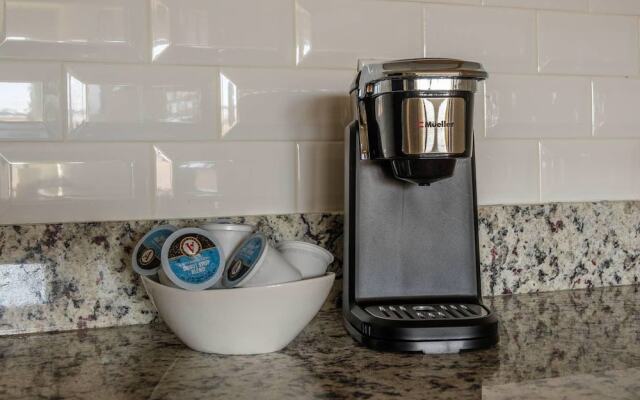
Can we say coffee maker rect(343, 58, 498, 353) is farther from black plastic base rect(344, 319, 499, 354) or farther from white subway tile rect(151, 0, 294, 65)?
white subway tile rect(151, 0, 294, 65)

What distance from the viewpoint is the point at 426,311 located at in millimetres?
831

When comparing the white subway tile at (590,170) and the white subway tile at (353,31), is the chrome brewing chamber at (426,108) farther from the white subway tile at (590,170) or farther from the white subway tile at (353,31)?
the white subway tile at (590,170)

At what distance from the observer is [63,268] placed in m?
0.92

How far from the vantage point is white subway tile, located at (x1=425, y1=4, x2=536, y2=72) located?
1.08m

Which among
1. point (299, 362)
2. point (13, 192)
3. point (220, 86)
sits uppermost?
point (220, 86)

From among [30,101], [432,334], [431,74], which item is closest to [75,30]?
[30,101]

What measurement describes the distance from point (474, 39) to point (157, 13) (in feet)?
1.60

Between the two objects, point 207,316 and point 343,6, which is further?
point 343,6

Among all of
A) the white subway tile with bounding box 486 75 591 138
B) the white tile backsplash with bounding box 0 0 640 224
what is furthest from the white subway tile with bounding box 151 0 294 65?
the white subway tile with bounding box 486 75 591 138

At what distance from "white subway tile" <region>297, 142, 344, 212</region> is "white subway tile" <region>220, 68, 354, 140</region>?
2cm

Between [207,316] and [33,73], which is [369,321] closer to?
[207,316]

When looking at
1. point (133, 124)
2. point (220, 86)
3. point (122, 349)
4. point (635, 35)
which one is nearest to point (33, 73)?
point (133, 124)

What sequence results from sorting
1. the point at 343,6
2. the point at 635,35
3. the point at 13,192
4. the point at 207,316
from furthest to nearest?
the point at 635,35 < the point at 343,6 < the point at 13,192 < the point at 207,316

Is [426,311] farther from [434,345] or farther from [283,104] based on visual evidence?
[283,104]
